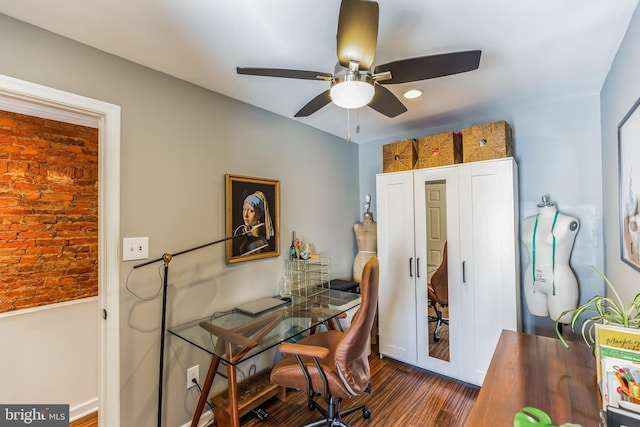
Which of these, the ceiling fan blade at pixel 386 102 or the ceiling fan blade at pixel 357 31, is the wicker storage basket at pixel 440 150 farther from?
the ceiling fan blade at pixel 357 31

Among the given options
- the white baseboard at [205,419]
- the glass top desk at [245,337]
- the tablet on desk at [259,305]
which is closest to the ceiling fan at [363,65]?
the glass top desk at [245,337]

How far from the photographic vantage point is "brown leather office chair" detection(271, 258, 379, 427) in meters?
1.59

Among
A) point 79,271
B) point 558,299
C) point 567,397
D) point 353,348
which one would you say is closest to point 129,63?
point 79,271

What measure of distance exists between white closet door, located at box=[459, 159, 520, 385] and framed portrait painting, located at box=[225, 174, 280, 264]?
158 cm

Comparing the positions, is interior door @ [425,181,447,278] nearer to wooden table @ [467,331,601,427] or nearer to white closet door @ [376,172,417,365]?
white closet door @ [376,172,417,365]

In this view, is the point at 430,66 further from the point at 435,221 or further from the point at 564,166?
the point at 564,166

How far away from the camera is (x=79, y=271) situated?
2.34 m

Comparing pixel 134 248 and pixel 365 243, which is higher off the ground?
pixel 134 248

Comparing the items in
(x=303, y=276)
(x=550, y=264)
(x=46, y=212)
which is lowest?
(x=303, y=276)

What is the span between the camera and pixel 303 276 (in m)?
2.63

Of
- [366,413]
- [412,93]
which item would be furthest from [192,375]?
[412,93]

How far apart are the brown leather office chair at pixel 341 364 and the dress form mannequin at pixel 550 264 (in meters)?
1.43

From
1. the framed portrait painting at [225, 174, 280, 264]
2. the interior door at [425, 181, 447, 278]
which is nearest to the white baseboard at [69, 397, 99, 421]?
the framed portrait painting at [225, 174, 280, 264]

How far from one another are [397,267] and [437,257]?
380 millimetres
